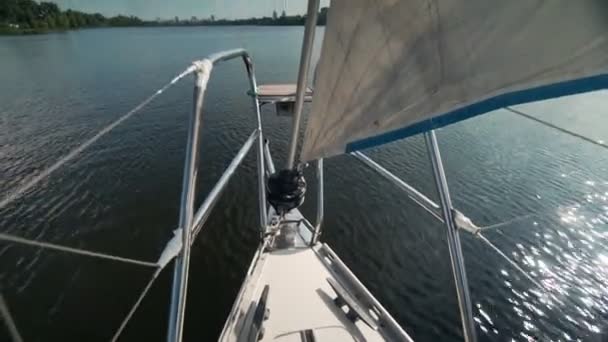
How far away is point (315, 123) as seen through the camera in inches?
83.2

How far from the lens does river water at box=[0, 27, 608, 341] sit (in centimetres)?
577

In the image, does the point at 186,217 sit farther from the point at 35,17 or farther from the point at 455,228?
the point at 35,17

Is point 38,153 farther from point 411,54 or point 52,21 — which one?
point 52,21

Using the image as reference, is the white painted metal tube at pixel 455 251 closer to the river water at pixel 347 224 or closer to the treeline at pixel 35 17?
the river water at pixel 347 224

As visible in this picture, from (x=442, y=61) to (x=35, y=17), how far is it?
98.5 m

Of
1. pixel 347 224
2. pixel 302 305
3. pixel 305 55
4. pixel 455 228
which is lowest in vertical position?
pixel 347 224

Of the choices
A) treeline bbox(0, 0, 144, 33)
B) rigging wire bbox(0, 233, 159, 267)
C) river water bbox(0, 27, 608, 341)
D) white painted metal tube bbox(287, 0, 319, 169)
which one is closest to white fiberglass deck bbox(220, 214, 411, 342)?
rigging wire bbox(0, 233, 159, 267)

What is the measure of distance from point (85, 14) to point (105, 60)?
282 feet

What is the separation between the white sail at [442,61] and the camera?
1.14m

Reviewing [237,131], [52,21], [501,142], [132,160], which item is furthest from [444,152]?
[52,21]

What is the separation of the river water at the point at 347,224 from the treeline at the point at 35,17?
229 ft

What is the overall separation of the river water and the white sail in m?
3.36

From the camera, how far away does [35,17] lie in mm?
68875

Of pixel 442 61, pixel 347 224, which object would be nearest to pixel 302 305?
pixel 442 61
